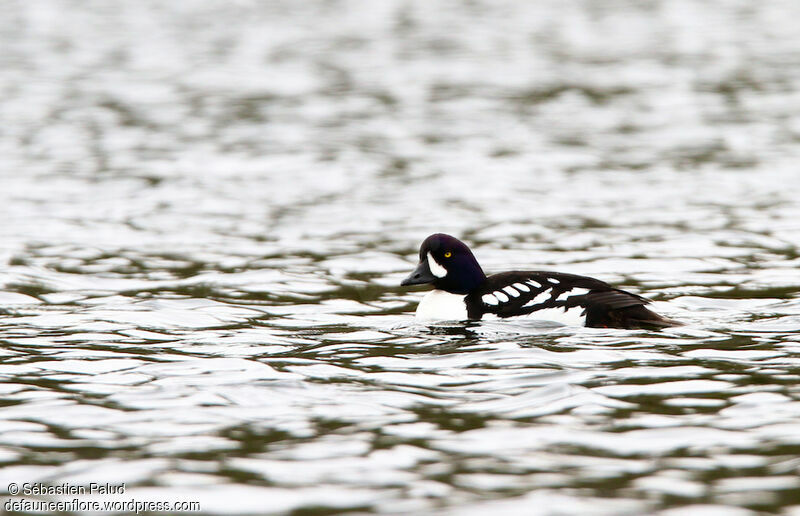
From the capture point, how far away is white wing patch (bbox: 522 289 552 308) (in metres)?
9.88

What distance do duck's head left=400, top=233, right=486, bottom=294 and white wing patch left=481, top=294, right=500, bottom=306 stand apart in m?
0.26

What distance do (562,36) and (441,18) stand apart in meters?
5.16

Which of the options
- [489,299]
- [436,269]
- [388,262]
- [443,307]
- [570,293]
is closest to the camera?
[570,293]

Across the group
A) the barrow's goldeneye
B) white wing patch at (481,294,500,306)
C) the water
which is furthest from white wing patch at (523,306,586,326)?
white wing patch at (481,294,500,306)

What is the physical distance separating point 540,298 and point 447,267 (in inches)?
37.3

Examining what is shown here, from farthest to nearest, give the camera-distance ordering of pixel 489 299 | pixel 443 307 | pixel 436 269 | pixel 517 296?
1. pixel 436 269
2. pixel 443 307
3. pixel 489 299
4. pixel 517 296

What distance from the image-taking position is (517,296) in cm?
1008

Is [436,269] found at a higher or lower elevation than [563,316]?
higher

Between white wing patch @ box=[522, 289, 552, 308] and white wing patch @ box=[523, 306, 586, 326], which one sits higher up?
white wing patch @ box=[522, 289, 552, 308]

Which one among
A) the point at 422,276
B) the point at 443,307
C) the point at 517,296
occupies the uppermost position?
the point at 422,276

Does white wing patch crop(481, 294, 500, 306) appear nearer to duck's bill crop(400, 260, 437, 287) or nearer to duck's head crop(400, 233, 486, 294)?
duck's head crop(400, 233, 486, 294)

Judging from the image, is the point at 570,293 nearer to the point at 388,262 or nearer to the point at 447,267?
the point at 447,267

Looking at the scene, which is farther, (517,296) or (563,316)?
(517,296)

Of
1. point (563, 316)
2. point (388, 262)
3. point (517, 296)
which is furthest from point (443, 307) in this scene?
point (388, 262)
